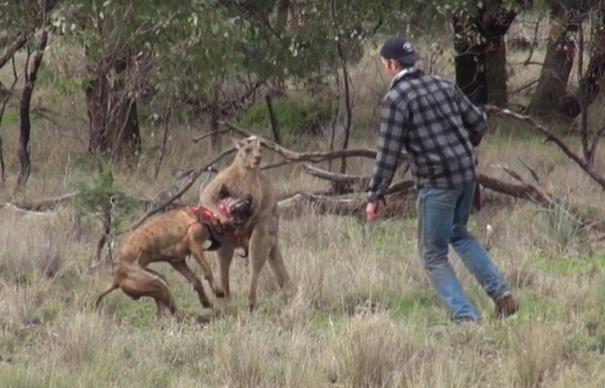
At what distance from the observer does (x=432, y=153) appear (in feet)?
28.5

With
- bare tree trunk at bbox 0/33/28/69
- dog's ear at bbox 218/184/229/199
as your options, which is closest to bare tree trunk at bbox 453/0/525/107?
bare tree trunk at bbox 0/33/28/69

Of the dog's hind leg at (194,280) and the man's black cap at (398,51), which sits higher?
the man's black cap at (398,51)

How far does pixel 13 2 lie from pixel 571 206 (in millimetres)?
6430

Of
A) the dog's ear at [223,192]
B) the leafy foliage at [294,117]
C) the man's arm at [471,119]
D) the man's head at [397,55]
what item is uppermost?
the man's head at [397,55]

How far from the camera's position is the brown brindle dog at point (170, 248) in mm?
9055

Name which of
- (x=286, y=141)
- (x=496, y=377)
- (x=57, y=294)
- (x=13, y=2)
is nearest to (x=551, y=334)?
(x=496, y=377)

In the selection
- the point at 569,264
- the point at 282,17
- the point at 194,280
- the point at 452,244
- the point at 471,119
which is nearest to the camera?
the point at 471,119

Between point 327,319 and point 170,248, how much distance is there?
1231 mm

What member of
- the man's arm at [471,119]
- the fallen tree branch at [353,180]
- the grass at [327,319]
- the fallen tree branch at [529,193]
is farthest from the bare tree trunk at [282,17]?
the man's arm at [471,119]

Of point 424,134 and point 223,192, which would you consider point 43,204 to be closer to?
point 223,192

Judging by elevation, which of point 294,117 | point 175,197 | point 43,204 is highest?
point 175,197

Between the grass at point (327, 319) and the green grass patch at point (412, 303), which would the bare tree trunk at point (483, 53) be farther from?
the green grass patch at point (412, 303)

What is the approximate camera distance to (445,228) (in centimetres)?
880

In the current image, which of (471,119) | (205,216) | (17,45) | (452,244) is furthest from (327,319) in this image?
(17,45)
